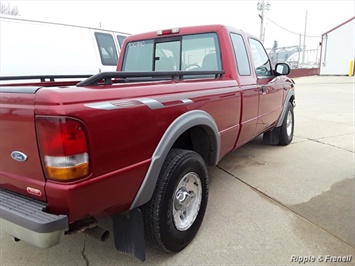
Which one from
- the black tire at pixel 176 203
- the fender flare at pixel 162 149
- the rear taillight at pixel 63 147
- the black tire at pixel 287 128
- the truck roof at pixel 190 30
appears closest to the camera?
the rear taillight at pixel 63 147

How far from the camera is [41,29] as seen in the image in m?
5.62

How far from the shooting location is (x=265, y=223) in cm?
289

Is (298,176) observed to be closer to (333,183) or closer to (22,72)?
(333,183)

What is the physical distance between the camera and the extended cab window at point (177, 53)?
3418 mm

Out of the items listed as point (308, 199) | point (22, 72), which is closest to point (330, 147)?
point (308, 199)

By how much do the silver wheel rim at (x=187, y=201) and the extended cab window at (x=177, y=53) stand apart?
145 cm

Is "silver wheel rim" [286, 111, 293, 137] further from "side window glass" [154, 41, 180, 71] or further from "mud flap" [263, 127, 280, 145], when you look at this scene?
"side window glass" [154, 41, 180, 71]

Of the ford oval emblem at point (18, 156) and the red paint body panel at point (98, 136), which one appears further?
the ford oval emblem at point (18, 156)

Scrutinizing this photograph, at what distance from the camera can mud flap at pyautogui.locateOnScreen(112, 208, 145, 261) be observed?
2.07 meters

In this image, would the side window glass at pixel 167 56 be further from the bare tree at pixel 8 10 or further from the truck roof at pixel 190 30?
the bare tree at pixel 8 10

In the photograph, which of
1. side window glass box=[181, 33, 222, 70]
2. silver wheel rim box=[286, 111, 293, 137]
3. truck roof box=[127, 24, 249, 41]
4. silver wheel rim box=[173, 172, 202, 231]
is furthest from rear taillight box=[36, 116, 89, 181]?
silver wheel rim box=[286, 111, 293, 137]

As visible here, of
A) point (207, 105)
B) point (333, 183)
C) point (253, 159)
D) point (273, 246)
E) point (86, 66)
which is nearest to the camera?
point (273, 246)

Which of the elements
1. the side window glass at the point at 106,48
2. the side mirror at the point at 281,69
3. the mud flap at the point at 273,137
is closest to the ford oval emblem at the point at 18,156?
the side mirror at the point at 281,69

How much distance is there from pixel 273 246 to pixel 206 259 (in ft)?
2.02
